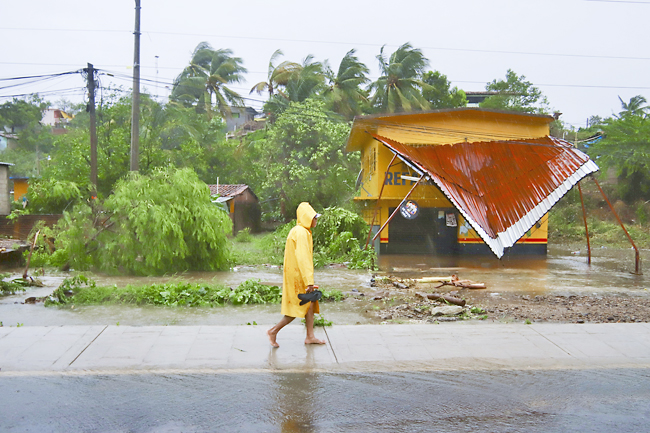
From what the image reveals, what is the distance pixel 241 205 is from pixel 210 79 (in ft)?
45.9

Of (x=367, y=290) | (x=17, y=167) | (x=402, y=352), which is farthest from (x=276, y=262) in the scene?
(x=17, y=167)

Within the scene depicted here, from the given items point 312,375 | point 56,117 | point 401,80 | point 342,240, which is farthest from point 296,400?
point 56,117

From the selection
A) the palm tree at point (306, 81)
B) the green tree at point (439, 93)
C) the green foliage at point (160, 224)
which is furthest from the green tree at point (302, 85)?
the green foliage at point (160, 224)

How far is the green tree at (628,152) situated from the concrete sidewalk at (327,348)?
2349cm

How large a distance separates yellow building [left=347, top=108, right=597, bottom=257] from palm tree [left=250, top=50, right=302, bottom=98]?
1282 cm

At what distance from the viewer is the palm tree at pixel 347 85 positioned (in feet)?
119

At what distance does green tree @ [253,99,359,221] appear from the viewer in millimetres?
30859

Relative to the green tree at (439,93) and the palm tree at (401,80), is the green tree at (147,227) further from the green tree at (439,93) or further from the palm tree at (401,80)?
the green tree at (439,93)

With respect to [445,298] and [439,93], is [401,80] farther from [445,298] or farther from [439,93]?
[445,298]

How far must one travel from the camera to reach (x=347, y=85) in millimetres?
36344

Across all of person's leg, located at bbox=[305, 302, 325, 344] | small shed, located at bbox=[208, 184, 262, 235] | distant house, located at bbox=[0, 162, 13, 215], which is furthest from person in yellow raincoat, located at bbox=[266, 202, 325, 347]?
distant house, located at bbox=[0, 162, 13, 215]

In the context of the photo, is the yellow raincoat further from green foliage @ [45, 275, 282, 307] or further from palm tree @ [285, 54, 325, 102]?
palm tree @ [285, 54, 325, 102]

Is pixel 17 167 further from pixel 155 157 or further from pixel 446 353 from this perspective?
pixel 446 353

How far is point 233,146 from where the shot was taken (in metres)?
40.2
